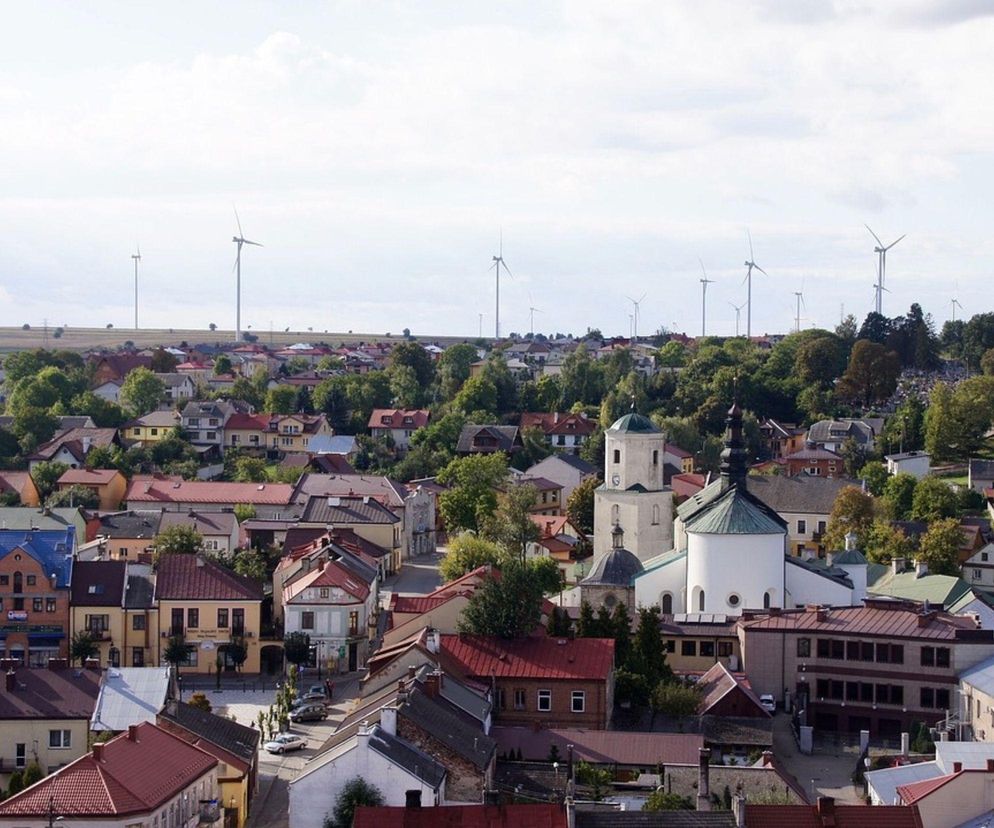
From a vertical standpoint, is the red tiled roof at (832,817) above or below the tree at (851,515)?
below

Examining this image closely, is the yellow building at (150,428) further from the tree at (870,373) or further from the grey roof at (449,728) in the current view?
the grey roof at (449,728)

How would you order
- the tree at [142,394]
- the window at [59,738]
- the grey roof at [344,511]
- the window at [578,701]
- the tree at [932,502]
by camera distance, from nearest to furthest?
the window at [59,738]
the window at [578,701]
the grey roof at [344,511]
the tree at [932,502]
the tree at [142,394]

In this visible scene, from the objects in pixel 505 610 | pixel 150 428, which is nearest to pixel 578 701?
pixel 505 610

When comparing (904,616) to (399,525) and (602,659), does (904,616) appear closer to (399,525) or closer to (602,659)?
(602,659)

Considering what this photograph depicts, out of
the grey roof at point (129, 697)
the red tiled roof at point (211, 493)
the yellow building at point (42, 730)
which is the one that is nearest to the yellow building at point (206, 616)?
the grey roof at point (129, 697)

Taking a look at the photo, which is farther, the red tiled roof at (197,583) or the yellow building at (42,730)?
the red tiled roof at (197,583)

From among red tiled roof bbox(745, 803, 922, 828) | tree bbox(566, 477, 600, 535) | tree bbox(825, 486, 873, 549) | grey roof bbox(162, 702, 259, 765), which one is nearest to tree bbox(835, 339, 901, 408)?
tree bbox(566, 477, 600, 535)

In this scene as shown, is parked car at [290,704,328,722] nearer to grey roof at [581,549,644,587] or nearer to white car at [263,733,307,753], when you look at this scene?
white car at [263,733,307,753]
